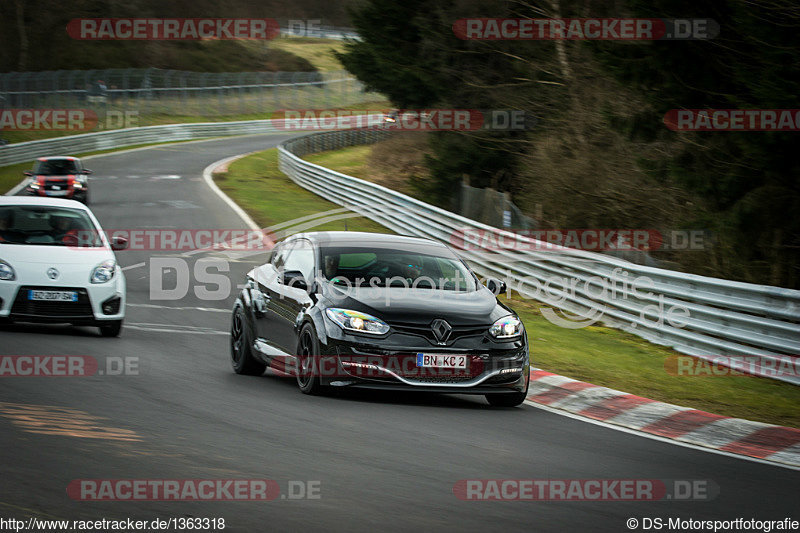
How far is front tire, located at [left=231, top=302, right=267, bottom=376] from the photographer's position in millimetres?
11188

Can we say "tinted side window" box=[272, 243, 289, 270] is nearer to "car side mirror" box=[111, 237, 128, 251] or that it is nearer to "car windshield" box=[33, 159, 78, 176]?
"car side mirror" box=[111, 237, 128, 251]

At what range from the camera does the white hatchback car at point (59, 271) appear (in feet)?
41.2

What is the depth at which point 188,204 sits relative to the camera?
3341 centimetres

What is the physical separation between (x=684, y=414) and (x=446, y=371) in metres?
2.18

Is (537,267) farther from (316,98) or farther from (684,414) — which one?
(316,98)

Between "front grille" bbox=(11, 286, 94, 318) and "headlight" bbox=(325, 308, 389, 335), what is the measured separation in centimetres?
464

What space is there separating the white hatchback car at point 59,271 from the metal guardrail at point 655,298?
7.16m

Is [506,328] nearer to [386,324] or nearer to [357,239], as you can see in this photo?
[386,324]

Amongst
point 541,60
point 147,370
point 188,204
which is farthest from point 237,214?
point 147,370

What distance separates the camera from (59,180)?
3117cm

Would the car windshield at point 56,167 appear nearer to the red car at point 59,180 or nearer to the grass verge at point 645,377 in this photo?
the red car at point 59,180

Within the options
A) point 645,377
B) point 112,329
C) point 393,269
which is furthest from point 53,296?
point 645,377

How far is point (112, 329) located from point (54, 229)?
5.35 feet

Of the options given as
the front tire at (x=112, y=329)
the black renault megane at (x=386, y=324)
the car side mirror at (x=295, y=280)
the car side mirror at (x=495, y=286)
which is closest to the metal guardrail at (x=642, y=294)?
the car side mirror at (x=495, y=286)
